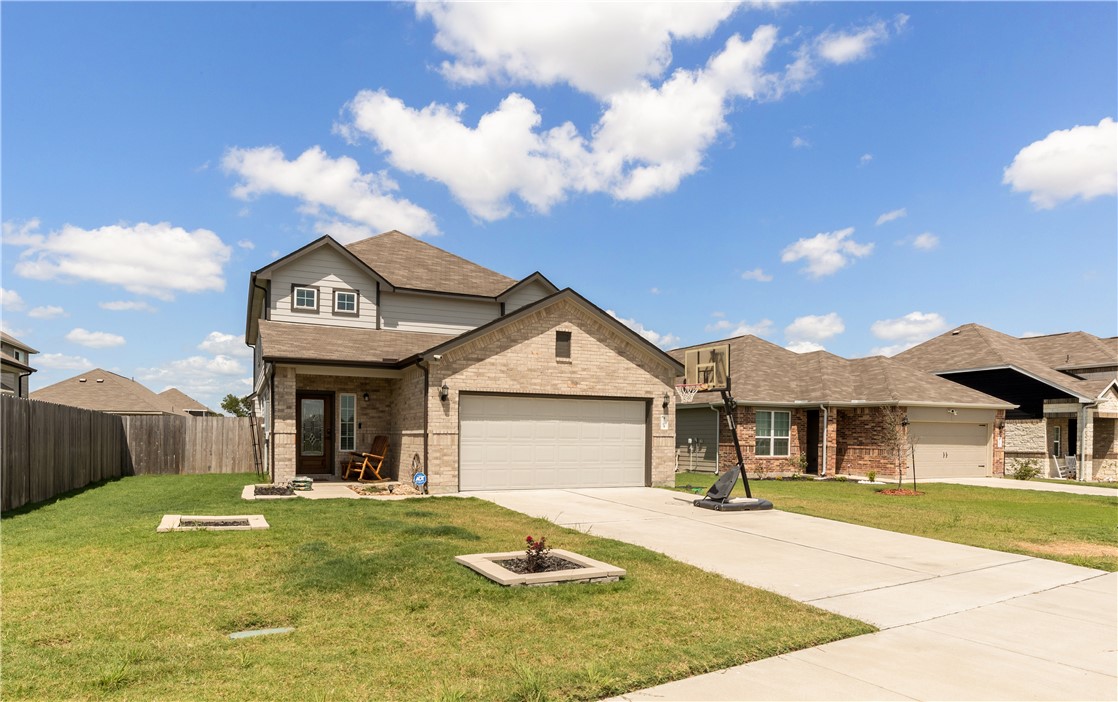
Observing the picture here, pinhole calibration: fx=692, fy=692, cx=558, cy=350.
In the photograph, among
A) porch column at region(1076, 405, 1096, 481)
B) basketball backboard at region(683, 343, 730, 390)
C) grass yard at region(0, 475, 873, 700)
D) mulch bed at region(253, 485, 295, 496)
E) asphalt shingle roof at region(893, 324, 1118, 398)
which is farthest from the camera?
asphalt shingle roof at region(893, 324, 1118, 398)

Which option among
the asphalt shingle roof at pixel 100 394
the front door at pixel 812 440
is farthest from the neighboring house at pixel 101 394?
the front door at pixel 812 440

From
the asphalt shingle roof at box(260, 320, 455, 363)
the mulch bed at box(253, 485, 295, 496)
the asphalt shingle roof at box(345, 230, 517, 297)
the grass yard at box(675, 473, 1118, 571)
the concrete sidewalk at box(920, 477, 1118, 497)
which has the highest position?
the asphalt shingle roof at box(345, 230, 517, 297)

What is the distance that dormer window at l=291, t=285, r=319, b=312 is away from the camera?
2125 centimetres

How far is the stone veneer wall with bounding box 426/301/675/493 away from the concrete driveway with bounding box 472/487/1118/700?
416 cm

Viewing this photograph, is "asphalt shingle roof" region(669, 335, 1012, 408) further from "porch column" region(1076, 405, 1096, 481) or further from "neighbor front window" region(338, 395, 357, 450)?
"neighbor front window" region(338, 395, 357, 450)

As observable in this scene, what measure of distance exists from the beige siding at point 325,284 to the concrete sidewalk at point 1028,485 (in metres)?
19.9

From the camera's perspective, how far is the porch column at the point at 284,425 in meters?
16.2

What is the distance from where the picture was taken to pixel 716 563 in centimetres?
866

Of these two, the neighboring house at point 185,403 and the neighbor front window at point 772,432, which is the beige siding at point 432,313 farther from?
the neighboring house at point 185,403

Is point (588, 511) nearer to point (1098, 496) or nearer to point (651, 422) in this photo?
point (651, 422)

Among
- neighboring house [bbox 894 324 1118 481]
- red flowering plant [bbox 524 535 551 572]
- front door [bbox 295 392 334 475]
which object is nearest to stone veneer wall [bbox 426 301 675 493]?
front door [bbox 295 392 334 475]

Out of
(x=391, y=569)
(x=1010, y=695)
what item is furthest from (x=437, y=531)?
(x=1010, y=695)

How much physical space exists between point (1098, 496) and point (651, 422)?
1312cm

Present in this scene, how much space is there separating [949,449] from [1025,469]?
125 inches
